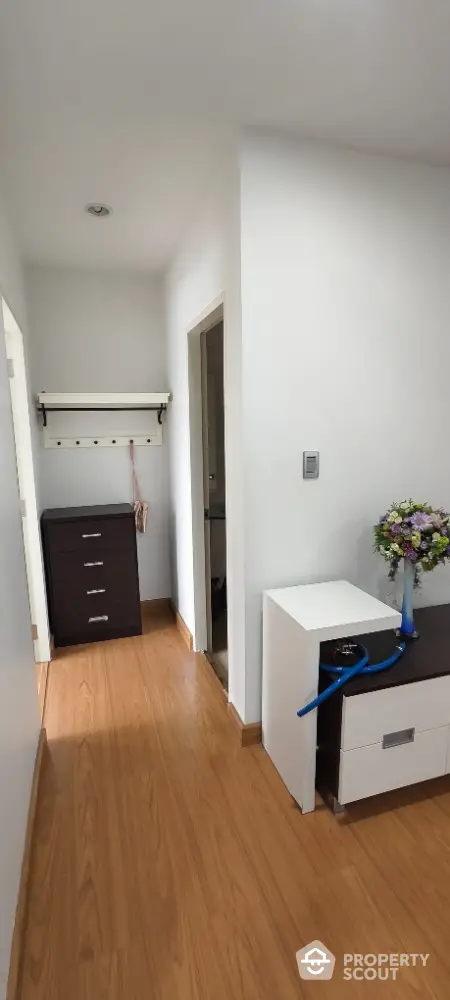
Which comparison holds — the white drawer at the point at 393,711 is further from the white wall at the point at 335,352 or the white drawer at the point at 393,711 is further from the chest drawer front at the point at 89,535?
the chest drawer front at the point at 89,535

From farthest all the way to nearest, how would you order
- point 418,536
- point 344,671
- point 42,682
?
point 42,682 < point 418,536 < point 344,671

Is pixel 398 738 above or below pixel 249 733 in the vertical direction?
above

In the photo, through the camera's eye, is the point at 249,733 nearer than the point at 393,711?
No

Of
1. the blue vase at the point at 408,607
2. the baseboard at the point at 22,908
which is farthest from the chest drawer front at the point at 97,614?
the blue vase at the point at 408,607

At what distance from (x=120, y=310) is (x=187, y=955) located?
3299 mm

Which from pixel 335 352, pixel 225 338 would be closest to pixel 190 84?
pixel 225 338

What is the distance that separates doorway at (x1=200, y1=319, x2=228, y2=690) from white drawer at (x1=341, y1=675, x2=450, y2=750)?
104 cm

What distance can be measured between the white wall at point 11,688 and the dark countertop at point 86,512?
3.57 feet

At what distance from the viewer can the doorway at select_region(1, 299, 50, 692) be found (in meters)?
2.54

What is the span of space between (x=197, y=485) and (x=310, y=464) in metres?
0.97

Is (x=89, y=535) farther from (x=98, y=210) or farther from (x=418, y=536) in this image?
(x=418, y=536)

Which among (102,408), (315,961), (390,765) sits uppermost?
(102,408)

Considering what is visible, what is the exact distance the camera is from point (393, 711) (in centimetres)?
166

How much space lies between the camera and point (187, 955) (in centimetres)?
130
